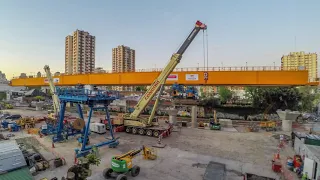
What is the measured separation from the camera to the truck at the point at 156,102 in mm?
20619

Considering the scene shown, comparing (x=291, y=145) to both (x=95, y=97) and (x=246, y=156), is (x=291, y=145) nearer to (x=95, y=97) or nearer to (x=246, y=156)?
(x=246, y=156)

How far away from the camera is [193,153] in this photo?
16031 mm

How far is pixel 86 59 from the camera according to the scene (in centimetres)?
11475

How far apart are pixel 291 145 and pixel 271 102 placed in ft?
69.4

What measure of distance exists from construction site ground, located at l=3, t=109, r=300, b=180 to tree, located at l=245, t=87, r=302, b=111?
16.0m

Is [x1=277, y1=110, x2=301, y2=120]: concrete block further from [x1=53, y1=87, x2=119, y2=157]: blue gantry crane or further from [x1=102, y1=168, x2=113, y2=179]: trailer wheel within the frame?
[x1=102, y1=168, x2=113, y2=179]: trailer wheel

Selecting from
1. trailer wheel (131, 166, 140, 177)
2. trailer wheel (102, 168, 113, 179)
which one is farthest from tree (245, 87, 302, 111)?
trailer wheel (102, 168, 113, 179)

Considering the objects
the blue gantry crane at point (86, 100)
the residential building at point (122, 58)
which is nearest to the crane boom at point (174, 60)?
the blue gantry crane at point (86, 100)

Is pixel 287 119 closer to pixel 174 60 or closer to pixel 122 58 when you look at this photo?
pixel 174 60

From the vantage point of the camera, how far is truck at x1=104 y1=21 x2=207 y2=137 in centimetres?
2062

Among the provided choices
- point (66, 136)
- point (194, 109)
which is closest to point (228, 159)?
point (194, 109)

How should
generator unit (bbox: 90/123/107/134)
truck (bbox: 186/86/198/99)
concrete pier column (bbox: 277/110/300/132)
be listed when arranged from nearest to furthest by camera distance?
generator unit (bbox: 90/123/107/134) → truck (bbox: 186/86/198/99) → concrete pier column (bbox: 277/110/300/132)

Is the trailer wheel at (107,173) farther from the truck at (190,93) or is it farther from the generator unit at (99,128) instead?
the truck at (190,93)

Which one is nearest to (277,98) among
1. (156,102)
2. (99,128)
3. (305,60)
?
(156,102)
